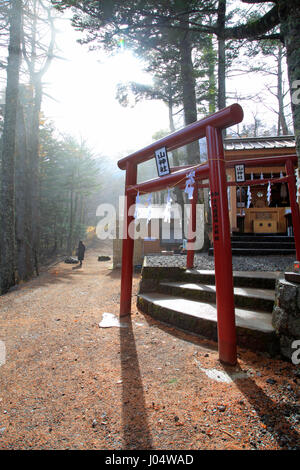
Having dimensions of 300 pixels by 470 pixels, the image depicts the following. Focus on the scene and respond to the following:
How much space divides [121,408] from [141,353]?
3.27 ft

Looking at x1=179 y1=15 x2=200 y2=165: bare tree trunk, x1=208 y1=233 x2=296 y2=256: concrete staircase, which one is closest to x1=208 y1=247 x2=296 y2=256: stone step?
x1=208 y1=233 x2=296 y2=256: concrete staircase

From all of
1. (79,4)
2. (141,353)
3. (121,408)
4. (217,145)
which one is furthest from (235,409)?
(79,4)

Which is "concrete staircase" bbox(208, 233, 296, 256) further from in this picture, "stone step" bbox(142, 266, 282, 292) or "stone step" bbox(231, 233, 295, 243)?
"stone step" bbox(142, 266, 282, 292)

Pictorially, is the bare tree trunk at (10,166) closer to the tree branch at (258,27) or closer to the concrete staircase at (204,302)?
the concrete staircase at (204,302)

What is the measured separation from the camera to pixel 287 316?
7.93 ft

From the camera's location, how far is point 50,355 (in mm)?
2984

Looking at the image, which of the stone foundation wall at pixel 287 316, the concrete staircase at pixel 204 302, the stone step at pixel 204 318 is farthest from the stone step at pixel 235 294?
the stone foundation wall at pixel 287 316

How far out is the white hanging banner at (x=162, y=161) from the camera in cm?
348

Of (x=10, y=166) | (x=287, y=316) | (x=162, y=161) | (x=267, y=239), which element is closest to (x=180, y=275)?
(x=162, y=161)

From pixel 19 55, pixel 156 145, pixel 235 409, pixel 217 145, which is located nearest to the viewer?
pixel 235 409

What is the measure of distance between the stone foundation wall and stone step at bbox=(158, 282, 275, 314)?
28.5 inches

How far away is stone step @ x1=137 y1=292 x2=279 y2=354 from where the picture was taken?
2.65m

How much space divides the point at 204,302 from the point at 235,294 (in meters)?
0.53
